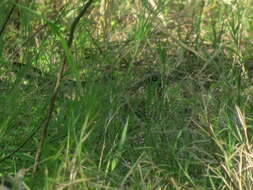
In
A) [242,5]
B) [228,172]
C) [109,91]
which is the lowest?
[228,172]

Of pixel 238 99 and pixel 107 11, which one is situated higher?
pixel 107 11

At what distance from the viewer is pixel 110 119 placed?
1916 mm

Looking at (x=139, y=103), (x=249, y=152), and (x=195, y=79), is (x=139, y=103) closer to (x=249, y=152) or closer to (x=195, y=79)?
(x=195, y=79)

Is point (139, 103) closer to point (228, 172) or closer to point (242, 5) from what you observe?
point (242, 5)

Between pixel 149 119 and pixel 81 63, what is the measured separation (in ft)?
1.17

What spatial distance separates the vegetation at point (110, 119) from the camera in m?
1.71

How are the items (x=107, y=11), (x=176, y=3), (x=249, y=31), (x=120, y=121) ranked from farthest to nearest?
(x=176, y=3) → (x=249, y=31) → (x=120, y=121) → (x=107, y=11)

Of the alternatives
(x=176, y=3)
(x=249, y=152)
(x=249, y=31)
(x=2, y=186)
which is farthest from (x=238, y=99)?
(x=176, y=3)

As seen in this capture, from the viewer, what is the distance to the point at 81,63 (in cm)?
248

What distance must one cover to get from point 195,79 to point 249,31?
1.50 metres

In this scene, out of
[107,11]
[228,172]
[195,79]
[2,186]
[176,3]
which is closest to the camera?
[2,186]

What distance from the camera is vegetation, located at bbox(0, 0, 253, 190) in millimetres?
1713

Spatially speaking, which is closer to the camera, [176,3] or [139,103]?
[139,103]

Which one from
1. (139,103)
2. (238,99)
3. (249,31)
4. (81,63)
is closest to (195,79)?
(139,103)
